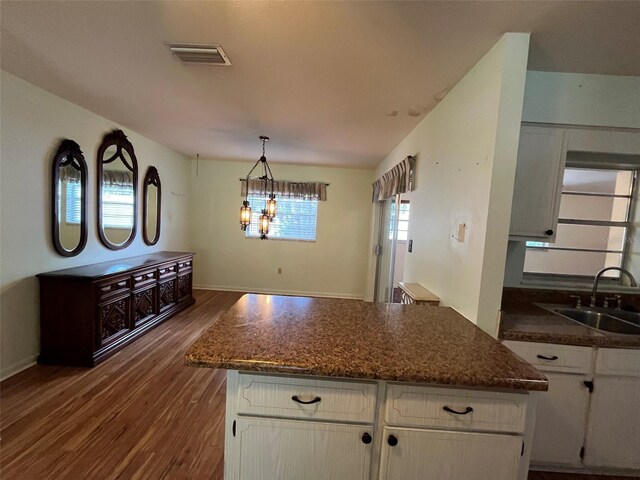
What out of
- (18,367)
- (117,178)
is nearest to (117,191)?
(117,178)

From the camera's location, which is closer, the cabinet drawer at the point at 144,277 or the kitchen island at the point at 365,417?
the kitchen island at the point at 365,417

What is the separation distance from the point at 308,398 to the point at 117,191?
370cm

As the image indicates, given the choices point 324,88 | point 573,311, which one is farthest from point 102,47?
point 573,311

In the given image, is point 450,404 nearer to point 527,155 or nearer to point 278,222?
point 527,155

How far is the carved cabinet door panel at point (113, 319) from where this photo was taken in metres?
2.69

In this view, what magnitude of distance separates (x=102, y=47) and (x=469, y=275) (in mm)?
2694

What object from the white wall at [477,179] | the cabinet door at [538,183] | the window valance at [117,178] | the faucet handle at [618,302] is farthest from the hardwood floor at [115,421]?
the faucet handle at [618,302]

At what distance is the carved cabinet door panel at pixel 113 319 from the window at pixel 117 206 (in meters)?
1.03

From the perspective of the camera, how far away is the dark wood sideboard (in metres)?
2.55

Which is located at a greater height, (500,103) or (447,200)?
(500,103)

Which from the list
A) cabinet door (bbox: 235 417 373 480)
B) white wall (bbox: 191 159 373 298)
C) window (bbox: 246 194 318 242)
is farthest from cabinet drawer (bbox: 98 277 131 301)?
window (bbox: 246 194 318 242)

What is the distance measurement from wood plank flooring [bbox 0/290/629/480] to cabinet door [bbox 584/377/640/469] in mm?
176

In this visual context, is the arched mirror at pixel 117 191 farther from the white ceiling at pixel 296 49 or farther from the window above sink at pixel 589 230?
the window above sink at pixel 589 230

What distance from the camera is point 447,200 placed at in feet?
6.84
